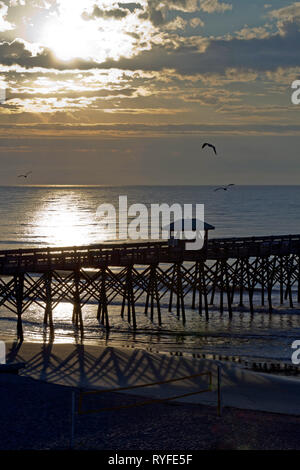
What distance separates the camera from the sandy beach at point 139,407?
49.1 feet

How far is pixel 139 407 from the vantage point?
1797 cm

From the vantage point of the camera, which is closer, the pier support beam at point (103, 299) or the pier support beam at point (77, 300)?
the pier support beam at point (77, 300)

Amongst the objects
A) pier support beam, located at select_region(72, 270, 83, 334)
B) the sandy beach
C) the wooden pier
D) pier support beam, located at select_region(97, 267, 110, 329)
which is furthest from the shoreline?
pier support beam, located at select_region(97, 267, 110, 329)

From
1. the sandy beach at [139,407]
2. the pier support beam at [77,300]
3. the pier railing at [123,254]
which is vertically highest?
the pier railing at [123,254]

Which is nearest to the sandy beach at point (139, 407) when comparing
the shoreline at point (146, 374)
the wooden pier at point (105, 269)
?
the shoreline at point (146, 374)

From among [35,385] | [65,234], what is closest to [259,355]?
[35,385]

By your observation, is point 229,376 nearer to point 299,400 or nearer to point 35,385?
point 299,400

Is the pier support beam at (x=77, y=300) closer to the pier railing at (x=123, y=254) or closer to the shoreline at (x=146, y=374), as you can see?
the pier railing at (x=123, y=254)

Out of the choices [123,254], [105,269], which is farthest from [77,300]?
[123,254]

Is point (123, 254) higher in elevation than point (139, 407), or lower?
higher

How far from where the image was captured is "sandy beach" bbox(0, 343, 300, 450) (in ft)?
49.1

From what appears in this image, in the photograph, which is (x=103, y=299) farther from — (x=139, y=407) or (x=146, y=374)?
(x=139, y=407)

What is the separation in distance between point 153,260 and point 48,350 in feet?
33.6

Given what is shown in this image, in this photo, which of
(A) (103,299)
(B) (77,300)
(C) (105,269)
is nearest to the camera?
(B) (77,300)
